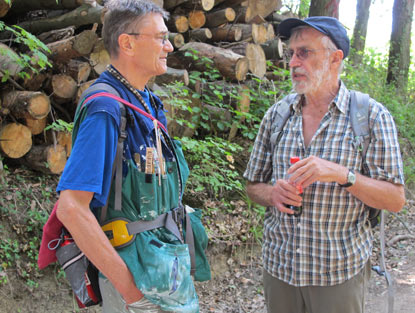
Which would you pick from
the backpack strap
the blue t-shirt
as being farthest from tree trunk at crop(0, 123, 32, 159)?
the backpack strap

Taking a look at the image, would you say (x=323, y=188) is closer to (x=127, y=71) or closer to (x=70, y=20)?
(x=127, y=71)

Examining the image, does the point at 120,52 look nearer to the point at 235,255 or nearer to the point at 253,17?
the point at 235,255

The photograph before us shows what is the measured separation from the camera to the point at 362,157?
2254 mm

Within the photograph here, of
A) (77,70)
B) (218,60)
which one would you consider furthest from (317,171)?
(218,60)

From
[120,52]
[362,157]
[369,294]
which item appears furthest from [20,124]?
[369,294]

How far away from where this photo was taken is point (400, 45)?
1127 centimetres

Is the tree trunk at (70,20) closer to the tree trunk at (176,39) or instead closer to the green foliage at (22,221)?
the tree trunk at (176,39)

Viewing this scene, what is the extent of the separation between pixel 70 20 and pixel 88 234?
358cm

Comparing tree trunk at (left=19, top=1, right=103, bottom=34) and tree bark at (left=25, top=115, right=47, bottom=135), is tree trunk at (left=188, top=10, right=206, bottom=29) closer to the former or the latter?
tree trunk at (left=19, top=1, right=103, bottom=34)

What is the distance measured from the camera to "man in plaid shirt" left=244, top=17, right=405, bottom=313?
7.16 ft

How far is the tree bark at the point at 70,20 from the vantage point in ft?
14.7

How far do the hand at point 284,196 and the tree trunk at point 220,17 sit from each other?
4.86m

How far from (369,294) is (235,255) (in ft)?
5.51

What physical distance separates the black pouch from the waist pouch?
0.21 meters
